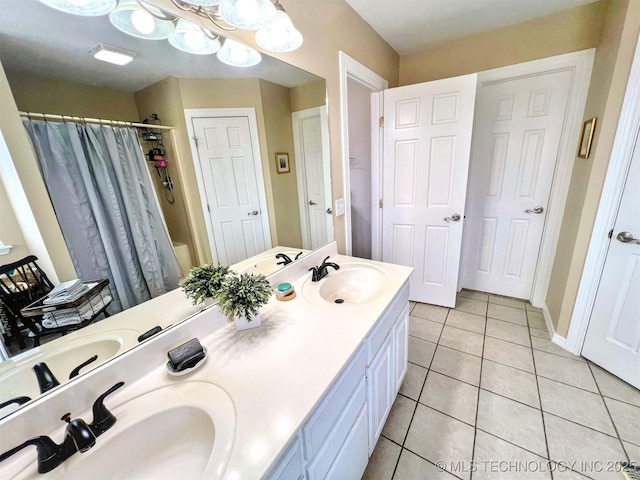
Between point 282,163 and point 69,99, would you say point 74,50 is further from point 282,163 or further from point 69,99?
point 282,163

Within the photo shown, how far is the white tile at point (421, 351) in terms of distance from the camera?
5.97 feet

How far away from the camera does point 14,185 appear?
59 cm

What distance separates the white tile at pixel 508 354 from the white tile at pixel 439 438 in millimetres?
668

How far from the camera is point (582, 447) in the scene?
123 centimetres

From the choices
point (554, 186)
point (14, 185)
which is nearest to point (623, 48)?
point (554, 186)

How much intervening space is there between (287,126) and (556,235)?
242cm

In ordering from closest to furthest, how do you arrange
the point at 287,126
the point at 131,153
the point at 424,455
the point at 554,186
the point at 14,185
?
the point at 14,185, the point at 131,153, the point at 424,455, the point at 287,126, the point at 554,186

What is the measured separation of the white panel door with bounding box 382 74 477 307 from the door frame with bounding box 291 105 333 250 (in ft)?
3.08

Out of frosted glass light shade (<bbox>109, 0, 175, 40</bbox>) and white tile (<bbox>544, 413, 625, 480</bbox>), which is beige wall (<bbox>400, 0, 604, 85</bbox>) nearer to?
frosted glass light shade (<bbox>109, 0, 175, 40</bbox>)

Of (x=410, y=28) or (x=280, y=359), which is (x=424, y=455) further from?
(x=410, y=28)

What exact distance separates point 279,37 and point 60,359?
1343 mm

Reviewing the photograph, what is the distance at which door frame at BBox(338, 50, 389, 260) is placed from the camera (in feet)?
5.53

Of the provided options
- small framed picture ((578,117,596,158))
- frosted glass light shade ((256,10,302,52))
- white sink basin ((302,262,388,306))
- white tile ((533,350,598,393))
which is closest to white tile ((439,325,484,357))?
white tile ((533,350,598,393))

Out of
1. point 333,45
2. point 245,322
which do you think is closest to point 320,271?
point 245,322
